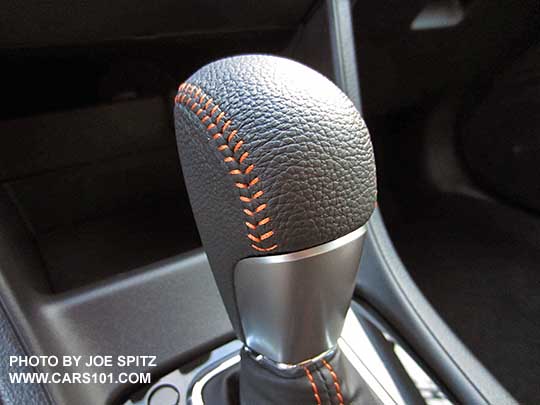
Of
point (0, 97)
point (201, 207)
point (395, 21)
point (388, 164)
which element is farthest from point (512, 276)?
point (0, 97)

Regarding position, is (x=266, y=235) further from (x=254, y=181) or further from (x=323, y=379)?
(x=323, y=379)

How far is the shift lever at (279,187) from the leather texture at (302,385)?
0.11 ft

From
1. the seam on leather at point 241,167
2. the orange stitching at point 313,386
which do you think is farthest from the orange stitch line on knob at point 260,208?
the orange stitching at point 313,386

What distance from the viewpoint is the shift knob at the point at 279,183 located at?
9.6 inches

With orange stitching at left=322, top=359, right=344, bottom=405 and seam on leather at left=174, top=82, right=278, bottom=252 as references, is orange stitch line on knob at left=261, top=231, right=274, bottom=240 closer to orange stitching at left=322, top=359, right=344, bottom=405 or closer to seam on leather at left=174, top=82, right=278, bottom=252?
seam on leather at left=174, top=82, right=278, bottom=252

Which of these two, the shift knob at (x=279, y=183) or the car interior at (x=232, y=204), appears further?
the car interior at (x=232, y=204)

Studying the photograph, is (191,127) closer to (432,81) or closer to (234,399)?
(234,399)

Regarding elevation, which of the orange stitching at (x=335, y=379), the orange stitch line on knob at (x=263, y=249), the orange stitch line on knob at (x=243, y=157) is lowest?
the orange stitching at (x=335, y=379)

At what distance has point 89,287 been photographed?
1.67 feet

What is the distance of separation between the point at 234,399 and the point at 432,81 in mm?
1001

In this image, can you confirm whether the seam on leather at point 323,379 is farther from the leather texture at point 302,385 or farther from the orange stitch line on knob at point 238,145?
the orange stitch line on knob at point 238,145

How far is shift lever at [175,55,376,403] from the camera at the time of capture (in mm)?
245

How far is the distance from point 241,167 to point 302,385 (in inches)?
7.9

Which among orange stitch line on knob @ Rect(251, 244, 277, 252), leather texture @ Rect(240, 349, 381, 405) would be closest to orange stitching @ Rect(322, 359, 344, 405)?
leather texture @ Rect(240, 349, 381, 405)
